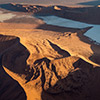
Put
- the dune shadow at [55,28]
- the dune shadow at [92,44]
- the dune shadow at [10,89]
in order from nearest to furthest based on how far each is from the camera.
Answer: the dune shadow at [10,89]
the dune shadow at [92,44]
the dune shadow at [55,28]

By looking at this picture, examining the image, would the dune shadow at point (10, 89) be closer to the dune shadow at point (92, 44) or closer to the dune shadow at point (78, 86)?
the dune shadow at point (78, 86)

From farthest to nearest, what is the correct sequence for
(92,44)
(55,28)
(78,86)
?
(55,28), (92,44), (78,86)

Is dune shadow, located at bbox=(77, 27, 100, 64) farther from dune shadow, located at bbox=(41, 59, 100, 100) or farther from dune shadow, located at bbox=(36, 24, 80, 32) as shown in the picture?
dune shadow, located at bbox=(41, 59, 100, 100)

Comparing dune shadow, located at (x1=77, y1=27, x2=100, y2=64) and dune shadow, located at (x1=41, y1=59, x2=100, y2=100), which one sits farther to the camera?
A: dune shadow, located at (x1=77, y1=27, x2=100, y2=64)

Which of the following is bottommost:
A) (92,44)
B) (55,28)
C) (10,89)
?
(55,28)

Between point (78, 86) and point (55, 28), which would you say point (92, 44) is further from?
point (78, 86)

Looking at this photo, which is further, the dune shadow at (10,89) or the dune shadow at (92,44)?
the dune shadow at (92,44)

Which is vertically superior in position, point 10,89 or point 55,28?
point 10,89

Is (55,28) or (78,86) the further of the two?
(55,28)

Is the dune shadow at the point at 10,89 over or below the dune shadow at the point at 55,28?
over

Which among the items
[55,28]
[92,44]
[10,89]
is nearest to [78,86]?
[10,89]

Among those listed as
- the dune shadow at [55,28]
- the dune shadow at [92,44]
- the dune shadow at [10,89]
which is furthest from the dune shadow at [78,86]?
the dune shadow at [55,28]

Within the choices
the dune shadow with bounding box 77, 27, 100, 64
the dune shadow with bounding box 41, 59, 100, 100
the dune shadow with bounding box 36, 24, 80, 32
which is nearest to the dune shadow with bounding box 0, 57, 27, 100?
the dune shadow with bounding box 41, 59, 100, 100
